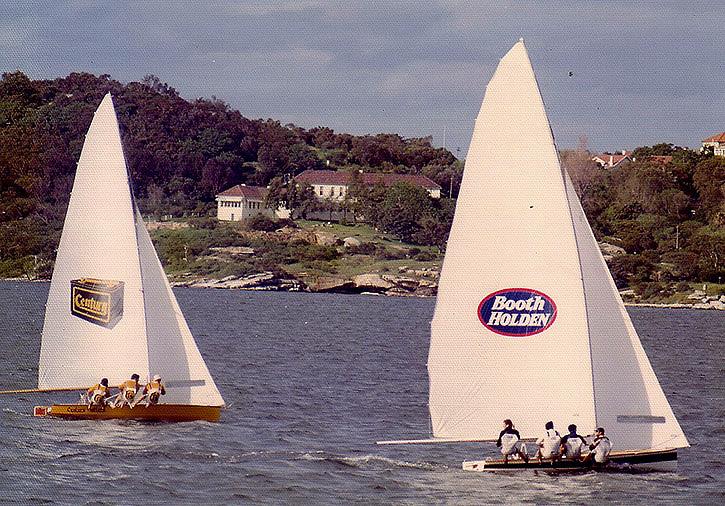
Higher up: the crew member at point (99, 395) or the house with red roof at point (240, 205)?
the house with red roof at point (240, 205)

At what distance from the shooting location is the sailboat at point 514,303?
27.2m

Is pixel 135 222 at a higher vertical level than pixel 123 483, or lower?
higher

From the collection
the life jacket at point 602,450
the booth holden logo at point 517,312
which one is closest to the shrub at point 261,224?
the booth holden logo at point 517,312

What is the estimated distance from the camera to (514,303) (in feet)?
91.4

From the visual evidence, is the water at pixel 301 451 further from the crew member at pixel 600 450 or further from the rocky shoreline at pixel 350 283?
the rocky shoreline at pixel 350 283

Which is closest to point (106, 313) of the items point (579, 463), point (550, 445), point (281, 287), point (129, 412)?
point (129, 412)

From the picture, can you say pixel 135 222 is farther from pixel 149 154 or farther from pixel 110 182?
pixel 149 154

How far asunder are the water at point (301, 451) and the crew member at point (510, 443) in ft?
2.50

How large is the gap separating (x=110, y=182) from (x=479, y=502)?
46.7 ft

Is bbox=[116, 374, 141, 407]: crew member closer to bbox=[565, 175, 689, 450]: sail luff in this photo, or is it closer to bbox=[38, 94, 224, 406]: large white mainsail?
bbox=[38, 94, 224, 406]: large white mainsail

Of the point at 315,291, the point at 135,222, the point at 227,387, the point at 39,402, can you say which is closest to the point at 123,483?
the point at 135,222

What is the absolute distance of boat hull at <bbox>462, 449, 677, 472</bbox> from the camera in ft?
90.4

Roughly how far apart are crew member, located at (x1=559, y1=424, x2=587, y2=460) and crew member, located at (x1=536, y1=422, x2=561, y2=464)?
138mm

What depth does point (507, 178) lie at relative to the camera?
27.4m
